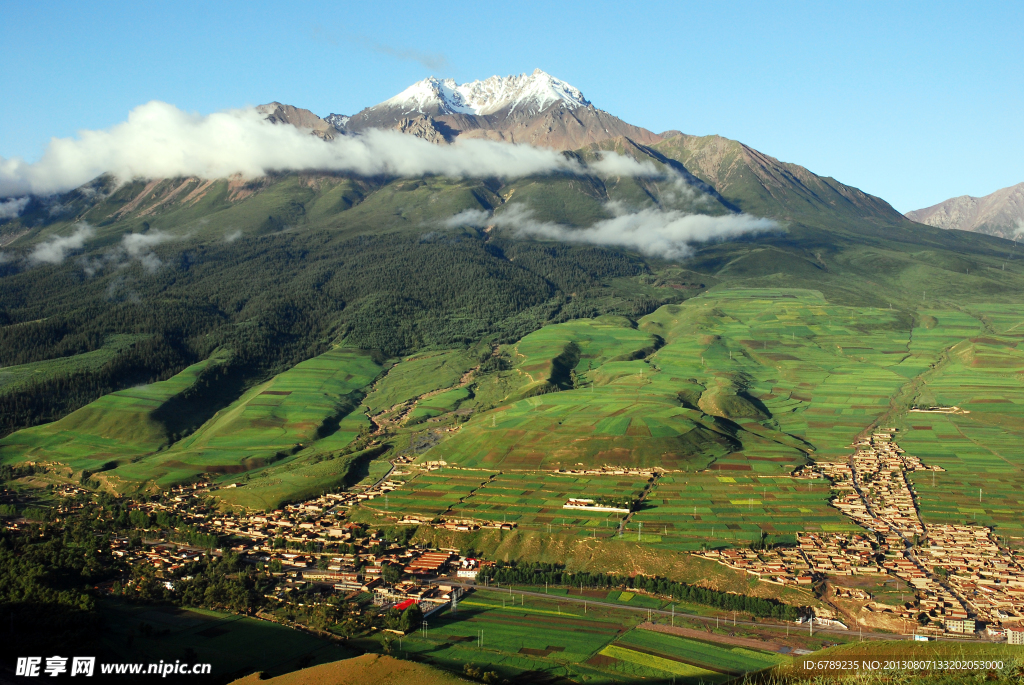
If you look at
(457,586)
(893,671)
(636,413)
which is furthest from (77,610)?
(636,413)

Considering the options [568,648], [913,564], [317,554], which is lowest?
[568,648]

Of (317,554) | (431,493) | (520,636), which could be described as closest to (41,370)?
(431,493)

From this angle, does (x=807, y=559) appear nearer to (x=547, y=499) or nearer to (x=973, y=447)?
(x=547, y=499)

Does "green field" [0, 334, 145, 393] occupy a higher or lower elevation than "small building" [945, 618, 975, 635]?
higher

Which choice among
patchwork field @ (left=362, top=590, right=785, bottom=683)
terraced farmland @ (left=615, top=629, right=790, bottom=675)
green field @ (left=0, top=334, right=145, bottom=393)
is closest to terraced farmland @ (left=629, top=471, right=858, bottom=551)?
patchwork field @ (left=362, top=590, right=785, bottom=683)

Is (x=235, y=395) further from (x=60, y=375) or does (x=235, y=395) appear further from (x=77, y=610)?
(x=77, y=610)

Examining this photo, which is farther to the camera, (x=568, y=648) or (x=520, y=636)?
(x=520, y=636)

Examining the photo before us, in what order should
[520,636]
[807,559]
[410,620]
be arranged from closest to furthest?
1. [520,636]
2. [410,620]
3. [807,559]

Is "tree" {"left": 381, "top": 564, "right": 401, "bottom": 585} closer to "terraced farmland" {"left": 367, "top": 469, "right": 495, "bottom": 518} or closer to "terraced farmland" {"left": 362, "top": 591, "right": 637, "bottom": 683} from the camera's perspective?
"terraced farmland" {"left": 362, "top": 591, "right": 637, "bottom": 683}

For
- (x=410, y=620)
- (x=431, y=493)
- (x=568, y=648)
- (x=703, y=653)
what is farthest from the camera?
(x=431, y=493)

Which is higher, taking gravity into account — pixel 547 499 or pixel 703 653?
pixel 547 499
